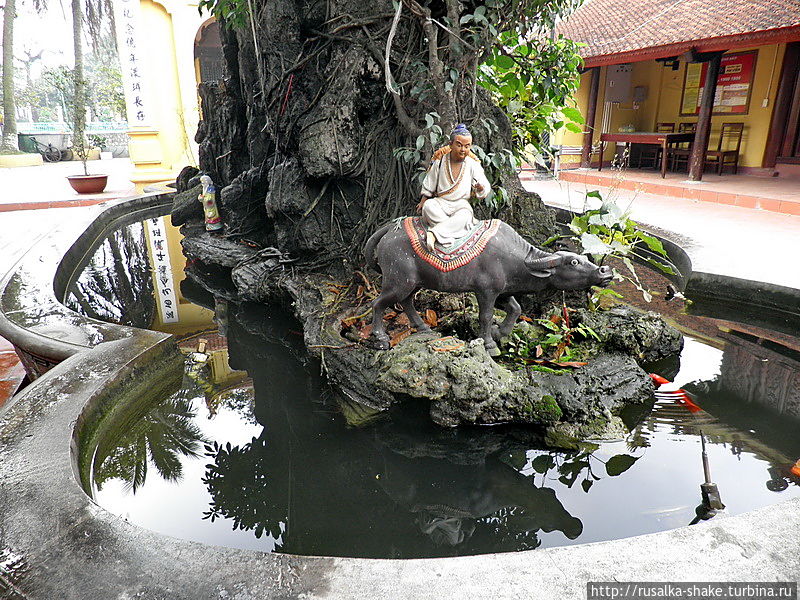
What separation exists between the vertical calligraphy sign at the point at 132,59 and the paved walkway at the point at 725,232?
33.0 ft

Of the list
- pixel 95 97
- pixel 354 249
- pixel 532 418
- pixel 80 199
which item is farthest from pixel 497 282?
pixel 95 97

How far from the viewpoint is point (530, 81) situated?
5113mm

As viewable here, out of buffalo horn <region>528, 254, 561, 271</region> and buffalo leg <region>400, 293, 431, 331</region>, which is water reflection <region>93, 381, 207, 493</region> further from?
buffalo horn <region>528, 254, 561, 271</region>

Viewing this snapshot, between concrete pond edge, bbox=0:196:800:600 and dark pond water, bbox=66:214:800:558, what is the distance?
67 centimetres

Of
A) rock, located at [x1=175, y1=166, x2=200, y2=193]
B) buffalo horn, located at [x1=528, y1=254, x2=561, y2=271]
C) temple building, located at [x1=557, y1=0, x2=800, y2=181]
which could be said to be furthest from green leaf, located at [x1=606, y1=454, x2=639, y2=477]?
rock, located at [x1=175, y1=166, x2=200, y2=193]

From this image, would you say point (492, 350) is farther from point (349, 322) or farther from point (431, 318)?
point (349, 322)

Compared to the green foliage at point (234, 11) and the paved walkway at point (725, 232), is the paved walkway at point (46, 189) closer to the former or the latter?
the green foliage at point (234, 11)

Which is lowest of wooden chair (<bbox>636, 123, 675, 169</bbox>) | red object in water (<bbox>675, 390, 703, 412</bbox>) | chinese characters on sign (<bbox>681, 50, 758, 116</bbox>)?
red object in water (<bbox>675, 390, 703, 412</bbox>)

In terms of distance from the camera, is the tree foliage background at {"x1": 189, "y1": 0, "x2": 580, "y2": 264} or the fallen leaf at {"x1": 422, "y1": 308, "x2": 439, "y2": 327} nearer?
the fallen leaf at {"x1": 422, "y1": 308, "x2": 439, "y2": 327}

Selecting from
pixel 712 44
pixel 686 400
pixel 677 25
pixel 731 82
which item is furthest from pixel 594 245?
pixel 731 82

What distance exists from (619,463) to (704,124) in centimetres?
1096

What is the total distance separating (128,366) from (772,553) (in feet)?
10.1

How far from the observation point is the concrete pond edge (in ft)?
5.13

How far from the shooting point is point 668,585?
1.56 metres
